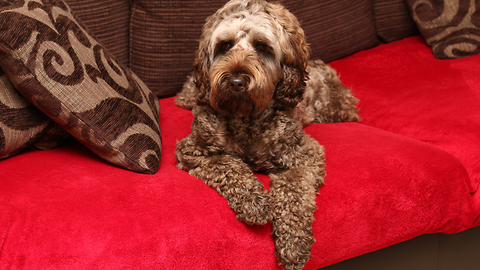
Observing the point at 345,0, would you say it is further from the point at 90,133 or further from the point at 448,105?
the point at 90,133

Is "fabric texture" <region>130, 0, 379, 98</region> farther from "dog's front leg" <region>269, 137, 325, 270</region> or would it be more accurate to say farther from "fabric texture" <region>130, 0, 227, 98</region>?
"dog's front leg" <region>269, 137, 325, 270</region>

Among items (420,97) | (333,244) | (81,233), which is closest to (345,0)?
(420,97)

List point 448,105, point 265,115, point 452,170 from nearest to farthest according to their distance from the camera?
1. point 265,115
2. point 452,170
3. point 448,105

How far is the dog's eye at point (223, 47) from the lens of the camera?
177cm

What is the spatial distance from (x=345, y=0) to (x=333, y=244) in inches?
80.9

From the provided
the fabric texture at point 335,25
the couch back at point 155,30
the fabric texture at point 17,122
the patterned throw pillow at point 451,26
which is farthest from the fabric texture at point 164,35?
the patterned throw pillow at point 451,26

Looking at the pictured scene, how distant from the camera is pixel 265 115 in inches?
74.5

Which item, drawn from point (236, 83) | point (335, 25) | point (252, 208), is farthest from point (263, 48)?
point (335, 25)

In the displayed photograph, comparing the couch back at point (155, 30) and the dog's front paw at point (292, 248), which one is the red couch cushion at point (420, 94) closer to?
the couch back at point (155, 30)

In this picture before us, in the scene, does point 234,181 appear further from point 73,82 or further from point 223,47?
point 73,82

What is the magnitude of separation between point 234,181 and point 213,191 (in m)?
0.10

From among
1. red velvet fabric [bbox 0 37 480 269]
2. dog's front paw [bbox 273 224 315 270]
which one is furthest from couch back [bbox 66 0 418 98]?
dog's front paw [bbox 273 224 315 270]

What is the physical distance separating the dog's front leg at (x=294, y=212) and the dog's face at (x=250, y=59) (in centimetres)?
32

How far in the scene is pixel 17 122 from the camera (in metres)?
1.73
